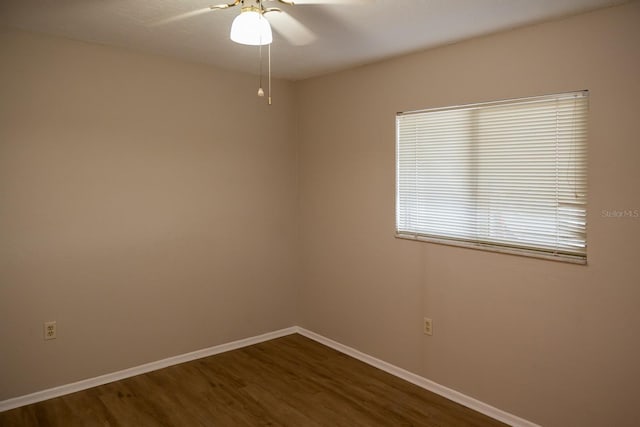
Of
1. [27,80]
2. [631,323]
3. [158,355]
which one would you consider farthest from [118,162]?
[631,323]

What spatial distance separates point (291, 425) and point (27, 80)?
2902mm

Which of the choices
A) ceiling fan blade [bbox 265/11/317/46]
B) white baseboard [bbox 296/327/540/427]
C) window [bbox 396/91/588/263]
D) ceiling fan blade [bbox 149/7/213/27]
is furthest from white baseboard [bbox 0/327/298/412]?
ceiling fan blade [bbox 265/11/317/46]

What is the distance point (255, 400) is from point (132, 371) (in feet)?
3.57

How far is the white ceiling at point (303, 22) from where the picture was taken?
247cm

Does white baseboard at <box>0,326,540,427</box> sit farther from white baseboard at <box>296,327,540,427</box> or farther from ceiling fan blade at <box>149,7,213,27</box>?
ceiling fan blade at <box>149,7,213,27</box>

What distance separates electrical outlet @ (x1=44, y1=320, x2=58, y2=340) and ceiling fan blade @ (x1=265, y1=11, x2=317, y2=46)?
2.57 meters

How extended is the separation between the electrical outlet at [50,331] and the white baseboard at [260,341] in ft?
1.22

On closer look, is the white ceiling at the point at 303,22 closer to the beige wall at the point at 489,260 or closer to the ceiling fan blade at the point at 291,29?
the ceiling fan blade at the point at 291,29

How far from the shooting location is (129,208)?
3549 millimetres

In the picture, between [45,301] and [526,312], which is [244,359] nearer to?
[45,301]

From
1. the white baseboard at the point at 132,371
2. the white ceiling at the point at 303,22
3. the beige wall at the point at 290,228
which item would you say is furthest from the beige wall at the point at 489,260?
the white baseboard at the point at 132,371

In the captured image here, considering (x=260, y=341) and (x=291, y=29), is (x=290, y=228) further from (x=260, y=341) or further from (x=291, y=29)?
(x=291, y=29)

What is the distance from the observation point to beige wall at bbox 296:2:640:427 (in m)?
2.46

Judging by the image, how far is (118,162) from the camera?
3.49 meters
